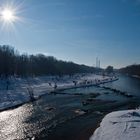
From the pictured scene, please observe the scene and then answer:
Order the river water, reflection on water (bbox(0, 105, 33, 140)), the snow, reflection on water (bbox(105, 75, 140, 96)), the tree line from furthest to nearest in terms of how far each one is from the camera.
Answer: the tree line → reflection on water (bbox(105, 75, 140, 96)) → reflection on water (bbox(0, 105, 33, 140)) → the river water → the snow

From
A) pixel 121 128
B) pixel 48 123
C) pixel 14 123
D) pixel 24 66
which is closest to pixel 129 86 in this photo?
pixel 24 66

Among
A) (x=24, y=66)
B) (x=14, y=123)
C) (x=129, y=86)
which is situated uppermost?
(x=24, y=66)

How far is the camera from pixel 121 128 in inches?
1028

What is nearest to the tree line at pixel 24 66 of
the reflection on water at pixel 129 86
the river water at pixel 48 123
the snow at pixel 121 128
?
the reflection on water at pixel 129 86

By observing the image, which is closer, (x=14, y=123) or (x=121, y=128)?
(x=121, y=128)

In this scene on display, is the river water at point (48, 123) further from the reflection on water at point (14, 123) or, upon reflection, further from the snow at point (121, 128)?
the snow at point (121, 128)

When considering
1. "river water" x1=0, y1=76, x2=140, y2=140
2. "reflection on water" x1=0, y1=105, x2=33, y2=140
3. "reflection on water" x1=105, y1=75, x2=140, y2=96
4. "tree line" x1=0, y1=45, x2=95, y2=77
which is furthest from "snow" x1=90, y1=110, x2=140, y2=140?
"tree line" x1=0, y1=45, x2=95, y2=77

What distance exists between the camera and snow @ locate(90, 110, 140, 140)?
77.6 ft

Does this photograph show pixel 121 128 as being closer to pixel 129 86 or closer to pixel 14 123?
pixel 14 123

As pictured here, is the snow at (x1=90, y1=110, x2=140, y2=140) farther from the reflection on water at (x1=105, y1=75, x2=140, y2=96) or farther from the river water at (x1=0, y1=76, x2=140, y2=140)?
the reflection on water at (x1=105, y1=75, x2=140, y2=96)

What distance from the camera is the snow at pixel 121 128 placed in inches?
932

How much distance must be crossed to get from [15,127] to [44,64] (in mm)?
108748

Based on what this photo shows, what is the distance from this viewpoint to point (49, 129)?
31.0 metres

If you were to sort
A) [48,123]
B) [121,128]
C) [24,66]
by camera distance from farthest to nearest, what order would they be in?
[24,66] < [48,123] < [121,128]
